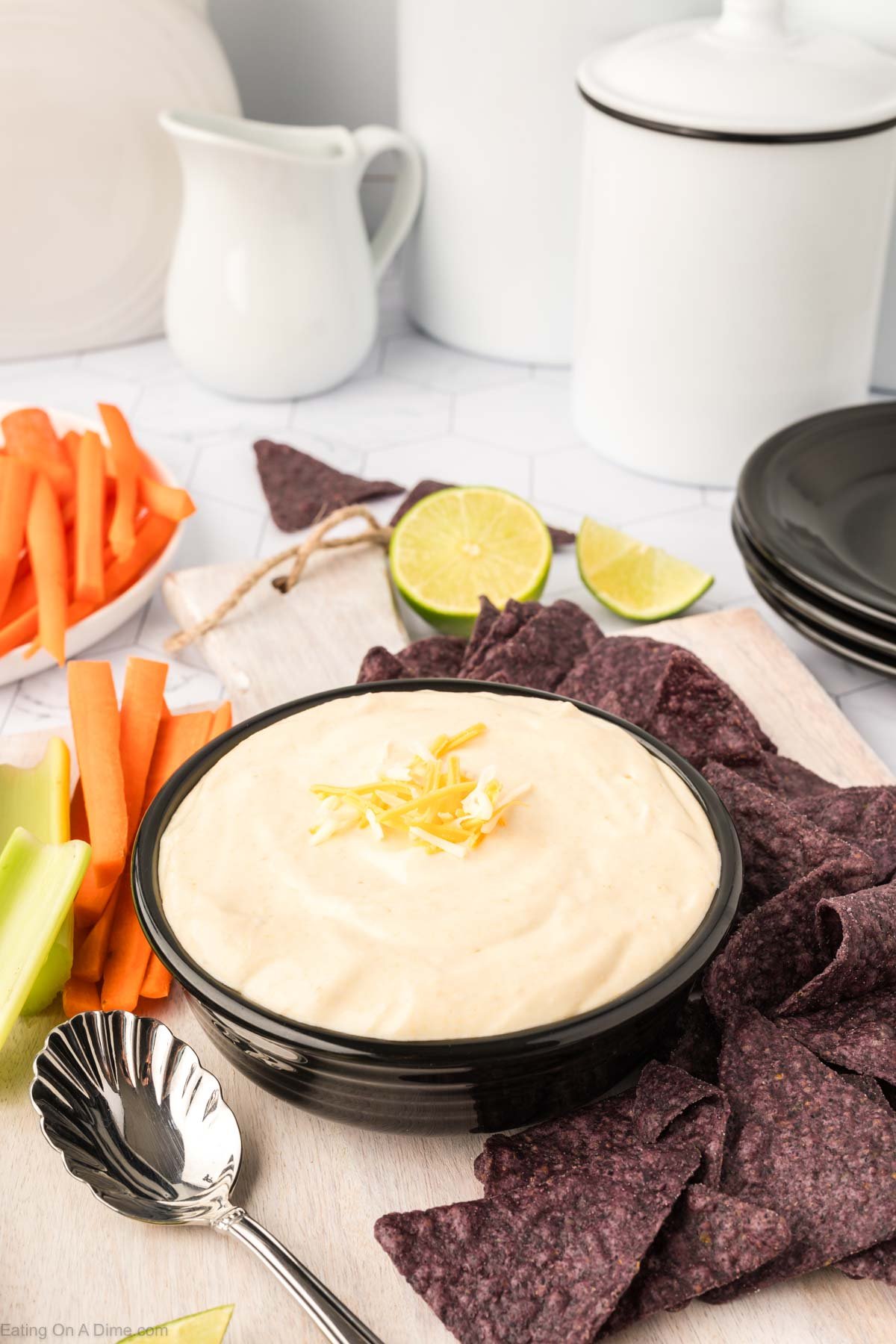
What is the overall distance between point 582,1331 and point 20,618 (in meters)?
1.44

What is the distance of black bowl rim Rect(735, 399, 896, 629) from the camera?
6.13ft

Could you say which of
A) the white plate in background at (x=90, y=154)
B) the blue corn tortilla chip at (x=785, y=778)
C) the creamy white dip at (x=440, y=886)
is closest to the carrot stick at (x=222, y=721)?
the creamy white dip at (x=440, y=886)

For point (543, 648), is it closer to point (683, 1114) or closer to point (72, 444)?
point (683, 1114)

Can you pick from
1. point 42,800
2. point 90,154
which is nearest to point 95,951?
point 42,800

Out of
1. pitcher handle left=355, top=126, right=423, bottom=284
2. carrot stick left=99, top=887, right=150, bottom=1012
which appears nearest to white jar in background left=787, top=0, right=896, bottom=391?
pitcher handle left=355, top=126, right=423, bottom=284

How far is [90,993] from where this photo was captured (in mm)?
1476

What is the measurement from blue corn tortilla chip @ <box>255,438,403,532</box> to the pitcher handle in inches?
24.6

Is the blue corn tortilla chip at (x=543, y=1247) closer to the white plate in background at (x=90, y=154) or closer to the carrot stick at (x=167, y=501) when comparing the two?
the carrot stick at (x=167, y=501)

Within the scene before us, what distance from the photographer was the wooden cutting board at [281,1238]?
117 centimetres

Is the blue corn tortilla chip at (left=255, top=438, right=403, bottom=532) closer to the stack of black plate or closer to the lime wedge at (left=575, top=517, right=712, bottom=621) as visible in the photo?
the lime wedge at (left=575, top=517, right=712, bottom=621)

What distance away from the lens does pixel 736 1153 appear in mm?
1237

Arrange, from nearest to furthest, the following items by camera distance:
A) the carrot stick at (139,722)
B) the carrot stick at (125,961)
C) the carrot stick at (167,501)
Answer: the carrot stick at (125,961), the carrot stick at (139,722), the carrot stick at (167,501)

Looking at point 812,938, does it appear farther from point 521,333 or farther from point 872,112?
point 521,333

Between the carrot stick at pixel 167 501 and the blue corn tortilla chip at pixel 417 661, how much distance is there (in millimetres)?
572
